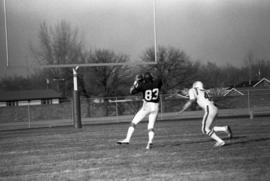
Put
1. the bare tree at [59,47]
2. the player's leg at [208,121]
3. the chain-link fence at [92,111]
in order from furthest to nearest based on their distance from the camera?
the chain-link fence at [92,111], the bare tree at [59,47], the player's leg at [208,121]

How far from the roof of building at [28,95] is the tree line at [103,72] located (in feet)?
3.16

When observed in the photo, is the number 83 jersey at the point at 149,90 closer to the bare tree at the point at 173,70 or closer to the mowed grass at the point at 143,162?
A: the mowed grass at the point at 143,162

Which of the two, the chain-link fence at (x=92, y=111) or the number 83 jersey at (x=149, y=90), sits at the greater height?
the number 83 jersey at (x=149, y=90)

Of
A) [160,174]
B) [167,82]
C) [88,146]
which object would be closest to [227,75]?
[167,82]

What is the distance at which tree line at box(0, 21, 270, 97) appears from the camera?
17.2m

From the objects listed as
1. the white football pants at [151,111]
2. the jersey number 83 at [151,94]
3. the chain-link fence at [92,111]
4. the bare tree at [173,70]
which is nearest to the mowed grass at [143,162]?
the white football pants at [151,111]

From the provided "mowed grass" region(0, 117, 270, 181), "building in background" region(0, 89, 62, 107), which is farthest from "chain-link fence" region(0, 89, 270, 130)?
"mowed grass" region(0, 117, 270, 181)

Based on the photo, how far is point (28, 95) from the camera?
163 feet

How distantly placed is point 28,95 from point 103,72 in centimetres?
1190

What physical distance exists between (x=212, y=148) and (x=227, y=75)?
5286 cm

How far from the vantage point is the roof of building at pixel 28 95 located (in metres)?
47.8

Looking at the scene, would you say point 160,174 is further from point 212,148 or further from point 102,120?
point 102,120

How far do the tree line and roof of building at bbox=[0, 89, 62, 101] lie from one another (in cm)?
96

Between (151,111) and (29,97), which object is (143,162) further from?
(29,97)
